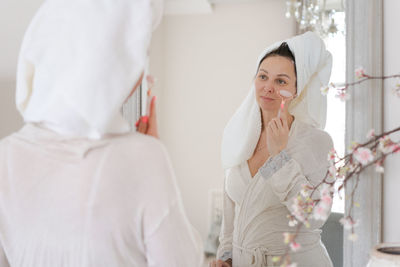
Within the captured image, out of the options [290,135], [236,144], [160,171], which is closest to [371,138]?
[290,135]

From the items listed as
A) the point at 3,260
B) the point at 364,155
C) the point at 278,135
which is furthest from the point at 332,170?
the point at 3,260

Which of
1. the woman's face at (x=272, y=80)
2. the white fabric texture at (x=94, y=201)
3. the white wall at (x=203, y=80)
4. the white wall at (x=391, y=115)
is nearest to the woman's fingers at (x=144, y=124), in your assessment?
the white fabric texture at (x=94, y=201)

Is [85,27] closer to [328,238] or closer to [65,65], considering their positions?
[65,65]

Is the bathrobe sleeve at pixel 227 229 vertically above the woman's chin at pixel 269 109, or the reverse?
the woman's chin at pixel 269 109

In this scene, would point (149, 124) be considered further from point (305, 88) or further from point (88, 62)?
point (305, 88)

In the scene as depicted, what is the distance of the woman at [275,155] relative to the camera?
124 cm

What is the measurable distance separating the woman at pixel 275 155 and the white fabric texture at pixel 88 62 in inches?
21.3

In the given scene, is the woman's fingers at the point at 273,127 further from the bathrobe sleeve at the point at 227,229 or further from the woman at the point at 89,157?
the woman at the point at 89,157

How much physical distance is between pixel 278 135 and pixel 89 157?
64 centimetres

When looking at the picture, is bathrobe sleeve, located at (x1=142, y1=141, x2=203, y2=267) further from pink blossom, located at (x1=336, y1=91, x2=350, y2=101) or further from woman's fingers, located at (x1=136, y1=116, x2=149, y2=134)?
pink blossom, located at (x1=336, y1=91, x2=350, y2=101)

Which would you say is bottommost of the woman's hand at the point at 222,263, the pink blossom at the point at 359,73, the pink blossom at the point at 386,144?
the woman's hand at the point at 222,263

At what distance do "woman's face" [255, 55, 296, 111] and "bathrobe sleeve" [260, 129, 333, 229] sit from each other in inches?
5.5

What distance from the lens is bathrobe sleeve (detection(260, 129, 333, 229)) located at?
123cm

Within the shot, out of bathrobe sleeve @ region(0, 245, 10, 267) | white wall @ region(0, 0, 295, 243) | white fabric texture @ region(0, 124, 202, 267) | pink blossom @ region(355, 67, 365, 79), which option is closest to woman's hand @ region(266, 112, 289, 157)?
white wall @ region(0, 0, 295, 243)
